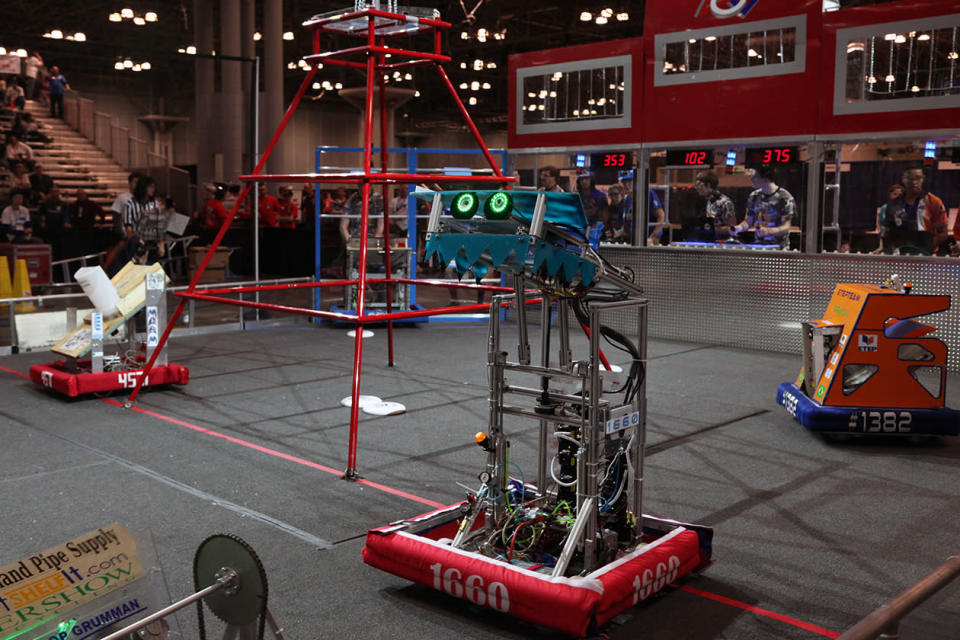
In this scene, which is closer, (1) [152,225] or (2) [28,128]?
(1) [152,225]

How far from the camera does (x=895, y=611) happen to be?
5.99 feet

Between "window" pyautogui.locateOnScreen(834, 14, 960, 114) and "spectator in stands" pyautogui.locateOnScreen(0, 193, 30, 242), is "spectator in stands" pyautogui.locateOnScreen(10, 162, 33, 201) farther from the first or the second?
"window" pyautogui.locateOnScreen(834, 14, 960, 114)

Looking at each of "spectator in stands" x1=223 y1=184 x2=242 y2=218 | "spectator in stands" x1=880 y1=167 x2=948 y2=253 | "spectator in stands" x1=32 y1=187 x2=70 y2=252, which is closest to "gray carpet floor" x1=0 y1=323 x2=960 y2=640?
→ "spectator in stands" x1=880 y1=167 x2=948 y2=253

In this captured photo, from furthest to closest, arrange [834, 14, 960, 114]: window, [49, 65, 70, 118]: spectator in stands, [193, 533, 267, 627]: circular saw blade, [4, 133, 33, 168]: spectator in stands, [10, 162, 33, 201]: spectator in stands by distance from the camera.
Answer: [49, 65, 70, 118]: spectator in stands
[4, 133, 33, 168]: spectator in stands
[10, 162, 33, 201]: spectator in stands
[834, 14, 960, 114]: window
[193, 533, 267, 627]: circular saw blade

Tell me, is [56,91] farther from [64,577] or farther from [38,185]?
[64,577]

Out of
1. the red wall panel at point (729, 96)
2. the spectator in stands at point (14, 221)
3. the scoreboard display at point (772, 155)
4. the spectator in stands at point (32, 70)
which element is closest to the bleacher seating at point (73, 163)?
the spectator in stands at point (32, 70)

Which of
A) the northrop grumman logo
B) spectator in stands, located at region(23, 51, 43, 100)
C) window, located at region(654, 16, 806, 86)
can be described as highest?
spectator in stands, located at region(23, 51, 43, 100)

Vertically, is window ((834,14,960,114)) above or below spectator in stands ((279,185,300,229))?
above

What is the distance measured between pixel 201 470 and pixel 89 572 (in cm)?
348

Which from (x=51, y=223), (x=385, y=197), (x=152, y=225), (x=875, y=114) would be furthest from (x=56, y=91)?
(x=875, y=114)

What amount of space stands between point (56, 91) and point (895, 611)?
86.0ft

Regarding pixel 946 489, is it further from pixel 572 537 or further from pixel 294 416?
pixel 294 416

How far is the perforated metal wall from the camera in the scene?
9.48m

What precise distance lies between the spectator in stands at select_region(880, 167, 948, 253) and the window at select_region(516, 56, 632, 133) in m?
3.34
